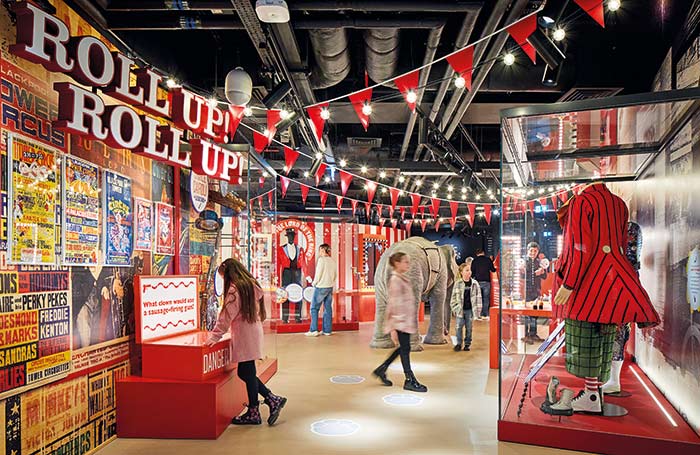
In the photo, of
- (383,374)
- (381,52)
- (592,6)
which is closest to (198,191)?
(381,52)

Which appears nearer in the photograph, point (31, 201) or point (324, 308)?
point (31, 201)

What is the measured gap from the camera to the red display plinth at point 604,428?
12.6ft

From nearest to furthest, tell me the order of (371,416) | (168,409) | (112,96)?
(112,96), (168,409), (371,416)

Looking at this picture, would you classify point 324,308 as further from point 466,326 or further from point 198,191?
point 198,191

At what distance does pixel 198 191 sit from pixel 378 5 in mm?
2596

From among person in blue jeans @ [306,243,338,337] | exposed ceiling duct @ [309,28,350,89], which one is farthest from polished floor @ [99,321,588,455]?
exposed ceiling duct @ [309,28,350,89]

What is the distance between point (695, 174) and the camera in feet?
13.3

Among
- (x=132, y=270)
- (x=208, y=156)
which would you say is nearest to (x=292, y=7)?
(x=208, y=156)

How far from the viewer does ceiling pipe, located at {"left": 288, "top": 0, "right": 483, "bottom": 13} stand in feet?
14.5

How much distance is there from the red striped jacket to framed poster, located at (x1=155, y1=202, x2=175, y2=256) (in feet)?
11.0

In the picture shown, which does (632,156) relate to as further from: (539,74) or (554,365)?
(554,365)

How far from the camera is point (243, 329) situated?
459 cm

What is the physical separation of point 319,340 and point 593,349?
19.1 ft

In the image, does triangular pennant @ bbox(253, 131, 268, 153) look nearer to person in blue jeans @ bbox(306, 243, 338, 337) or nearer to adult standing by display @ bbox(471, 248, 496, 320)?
person in blue jeans @ bbox(306, 243, 338, 337)
